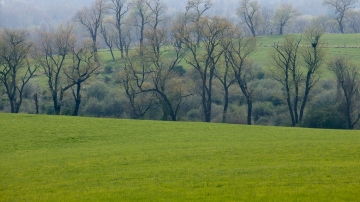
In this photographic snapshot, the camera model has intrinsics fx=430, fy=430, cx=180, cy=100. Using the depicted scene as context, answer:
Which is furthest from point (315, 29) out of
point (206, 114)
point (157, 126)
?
point (157, 126)

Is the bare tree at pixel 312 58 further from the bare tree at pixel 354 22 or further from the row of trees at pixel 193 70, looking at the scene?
the bare tree at pixel 354 22

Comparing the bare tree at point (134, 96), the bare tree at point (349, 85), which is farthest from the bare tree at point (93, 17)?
the bare tree at point (349, 85)

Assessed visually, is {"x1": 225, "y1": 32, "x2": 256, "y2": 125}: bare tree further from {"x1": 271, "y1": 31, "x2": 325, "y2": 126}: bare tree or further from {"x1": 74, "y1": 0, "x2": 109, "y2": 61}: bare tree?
{"x1": 74, "y1": 0, "x2": 109, "y2": 61}: bare tree

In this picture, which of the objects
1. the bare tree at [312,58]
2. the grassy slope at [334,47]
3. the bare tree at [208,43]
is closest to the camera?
the bare tree at [312,58]

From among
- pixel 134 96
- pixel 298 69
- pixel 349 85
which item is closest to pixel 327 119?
pixel 349 85

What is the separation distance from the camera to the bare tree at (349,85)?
54438 millimetres

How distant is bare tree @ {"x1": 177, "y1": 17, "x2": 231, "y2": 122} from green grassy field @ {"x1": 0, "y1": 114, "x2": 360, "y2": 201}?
732 inches

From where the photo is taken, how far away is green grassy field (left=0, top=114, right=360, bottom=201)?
55.6 ft

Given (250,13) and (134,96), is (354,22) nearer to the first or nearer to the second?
(250,13)

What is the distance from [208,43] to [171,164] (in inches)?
1555

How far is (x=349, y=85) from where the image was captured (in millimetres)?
56000

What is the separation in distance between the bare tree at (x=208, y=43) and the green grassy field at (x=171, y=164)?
732 inches

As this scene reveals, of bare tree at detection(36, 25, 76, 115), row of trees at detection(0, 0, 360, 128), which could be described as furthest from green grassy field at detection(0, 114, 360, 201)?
bare tree at detection(36, 25, 76, 115)

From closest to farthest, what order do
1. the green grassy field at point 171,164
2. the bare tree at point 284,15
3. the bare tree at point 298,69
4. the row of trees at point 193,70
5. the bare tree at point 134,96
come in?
the green grassy field at point 171,164 → the bare tree at point 298,69 → the row of trees at point 193,70 → the bare tree at point 134,96 → the bare tree at point 284,15
